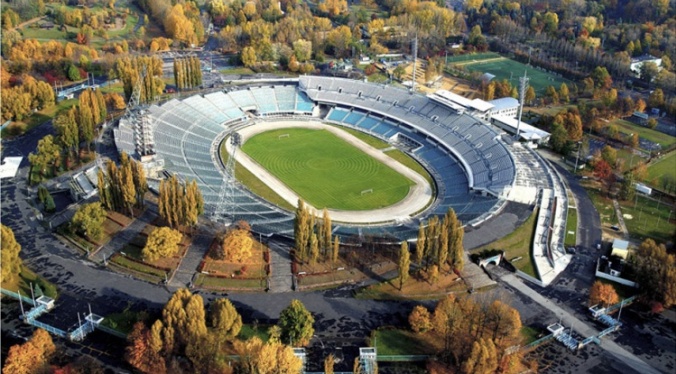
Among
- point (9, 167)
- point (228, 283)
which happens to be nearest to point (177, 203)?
point (228, 283)

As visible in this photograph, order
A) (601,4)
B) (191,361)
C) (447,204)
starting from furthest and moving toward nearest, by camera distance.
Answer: (601,4) < (447,204) < (191,361)

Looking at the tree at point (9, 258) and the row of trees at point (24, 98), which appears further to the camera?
the row of trees at point (24, 98)

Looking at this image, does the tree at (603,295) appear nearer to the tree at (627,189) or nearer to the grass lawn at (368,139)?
the tree at (627,189)

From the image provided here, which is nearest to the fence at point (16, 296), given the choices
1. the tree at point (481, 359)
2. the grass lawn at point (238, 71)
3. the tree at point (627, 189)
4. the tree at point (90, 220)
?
the tree at point (90, 220)

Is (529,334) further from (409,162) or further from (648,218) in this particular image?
(409,162)

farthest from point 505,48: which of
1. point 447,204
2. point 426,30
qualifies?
point 447,204

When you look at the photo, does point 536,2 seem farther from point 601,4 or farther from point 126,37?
point 126,37
